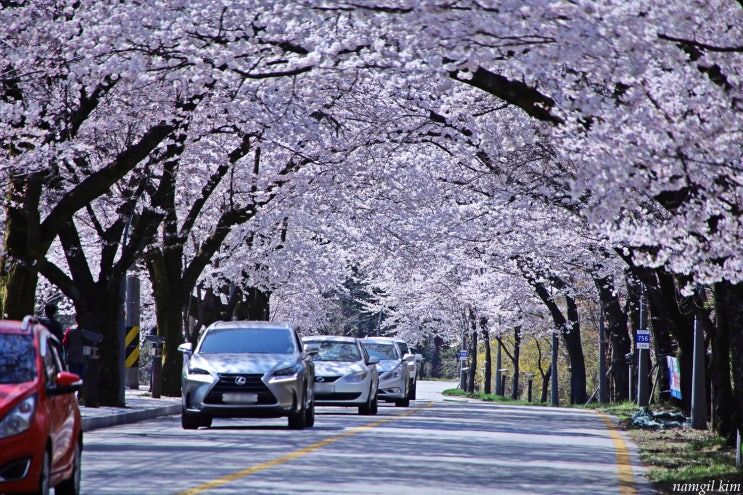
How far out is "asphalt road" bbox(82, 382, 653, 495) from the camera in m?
11.0

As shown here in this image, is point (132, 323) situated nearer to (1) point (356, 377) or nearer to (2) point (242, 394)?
(1) point (356, 377)

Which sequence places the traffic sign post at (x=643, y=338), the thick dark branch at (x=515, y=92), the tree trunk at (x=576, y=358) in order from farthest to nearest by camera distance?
the tree trunk at (x=576, y=358) → the traffic sign post at (x=643, y=338) → the thick dark branch at (x=515, y=92)

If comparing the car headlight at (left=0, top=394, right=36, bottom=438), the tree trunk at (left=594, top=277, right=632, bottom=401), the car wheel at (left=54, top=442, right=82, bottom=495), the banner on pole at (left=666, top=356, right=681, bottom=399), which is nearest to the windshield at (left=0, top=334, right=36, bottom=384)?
the car headlight at (left=0, top=394, right=36, bottom=438)

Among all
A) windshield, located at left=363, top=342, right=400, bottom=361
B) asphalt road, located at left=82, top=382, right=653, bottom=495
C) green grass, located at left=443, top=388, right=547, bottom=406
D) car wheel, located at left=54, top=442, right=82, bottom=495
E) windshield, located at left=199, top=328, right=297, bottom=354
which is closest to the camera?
car wheel, located at left=54, top=442, right=82, bottom=495

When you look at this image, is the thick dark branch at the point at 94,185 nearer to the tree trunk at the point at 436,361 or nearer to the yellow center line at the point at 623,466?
the yellow center line at the point at 623,466

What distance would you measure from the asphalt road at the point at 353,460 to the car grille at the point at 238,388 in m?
0.52

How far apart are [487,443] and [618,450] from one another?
6.25 feet

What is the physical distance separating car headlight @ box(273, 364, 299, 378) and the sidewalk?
11.3 ft

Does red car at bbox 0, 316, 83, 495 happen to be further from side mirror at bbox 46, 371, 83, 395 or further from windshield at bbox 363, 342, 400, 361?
windshield at bbox 363, 342, 400, 361

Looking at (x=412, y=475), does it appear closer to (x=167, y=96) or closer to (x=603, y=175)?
(x=603, y=175)

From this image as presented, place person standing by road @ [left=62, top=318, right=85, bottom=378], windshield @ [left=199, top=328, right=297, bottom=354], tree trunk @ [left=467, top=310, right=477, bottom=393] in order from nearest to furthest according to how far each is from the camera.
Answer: windshield @ [left=199, top=328, right=297, bottom=354] → person standing by road @ [left=62, top=318, right=85, bottom=378] → tree trunk @ [left=467, top=310, right=477, bottom=393]

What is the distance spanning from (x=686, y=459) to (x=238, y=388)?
644cm

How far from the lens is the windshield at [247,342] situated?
1886cm

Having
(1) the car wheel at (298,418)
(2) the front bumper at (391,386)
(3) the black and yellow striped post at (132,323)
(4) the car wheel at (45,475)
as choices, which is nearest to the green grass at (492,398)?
(2) the front bumper at (391,386)
